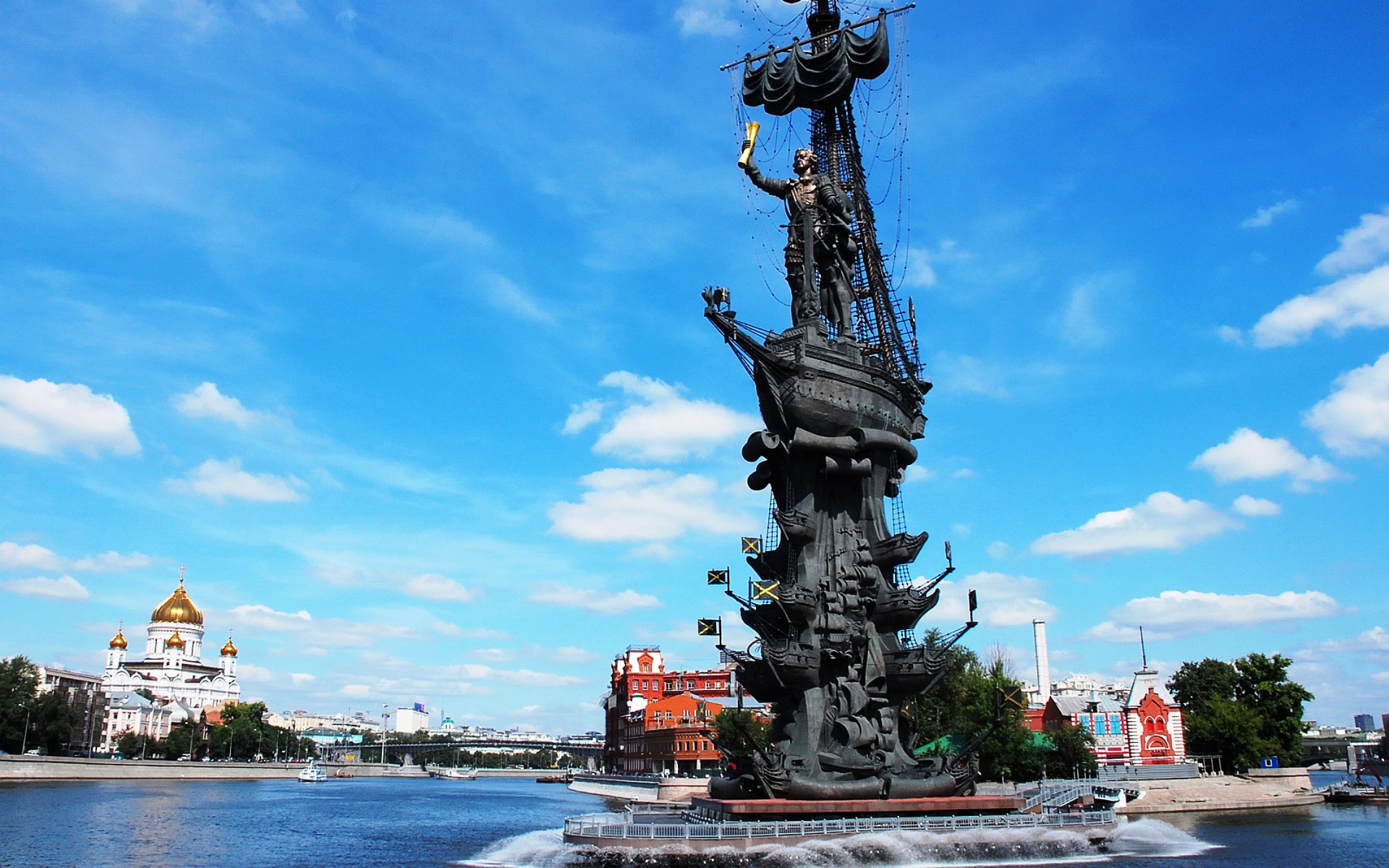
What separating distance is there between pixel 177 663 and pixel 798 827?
171 meters

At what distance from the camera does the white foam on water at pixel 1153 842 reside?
41062mm

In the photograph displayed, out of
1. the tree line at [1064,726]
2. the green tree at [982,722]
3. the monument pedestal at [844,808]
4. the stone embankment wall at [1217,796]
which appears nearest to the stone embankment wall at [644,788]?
the tree line at [1064,726]

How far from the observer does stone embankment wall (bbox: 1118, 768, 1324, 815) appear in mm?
67250

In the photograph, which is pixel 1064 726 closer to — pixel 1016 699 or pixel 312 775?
pixel 1016 699

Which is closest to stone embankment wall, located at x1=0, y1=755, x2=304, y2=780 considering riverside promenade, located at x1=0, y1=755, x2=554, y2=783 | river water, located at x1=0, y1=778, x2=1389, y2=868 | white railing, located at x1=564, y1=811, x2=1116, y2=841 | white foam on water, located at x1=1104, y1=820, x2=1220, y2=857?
riverside promenade, located at x1=0, y1=755, x2=554, y2=783

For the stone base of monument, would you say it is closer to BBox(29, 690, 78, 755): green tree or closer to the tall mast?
the tall mast

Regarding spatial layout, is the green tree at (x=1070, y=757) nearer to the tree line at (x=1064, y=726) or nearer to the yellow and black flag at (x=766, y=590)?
the tree line at (x=1064, y=726)

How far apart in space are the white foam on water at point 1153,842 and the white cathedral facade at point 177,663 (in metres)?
163

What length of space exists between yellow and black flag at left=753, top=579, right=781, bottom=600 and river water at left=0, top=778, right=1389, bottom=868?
1111 cm

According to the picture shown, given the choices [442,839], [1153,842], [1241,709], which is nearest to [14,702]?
[442,839]

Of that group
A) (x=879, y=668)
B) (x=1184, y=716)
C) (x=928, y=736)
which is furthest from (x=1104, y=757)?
(x=879, y=668)

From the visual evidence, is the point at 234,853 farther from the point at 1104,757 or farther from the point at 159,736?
the point at 159,736

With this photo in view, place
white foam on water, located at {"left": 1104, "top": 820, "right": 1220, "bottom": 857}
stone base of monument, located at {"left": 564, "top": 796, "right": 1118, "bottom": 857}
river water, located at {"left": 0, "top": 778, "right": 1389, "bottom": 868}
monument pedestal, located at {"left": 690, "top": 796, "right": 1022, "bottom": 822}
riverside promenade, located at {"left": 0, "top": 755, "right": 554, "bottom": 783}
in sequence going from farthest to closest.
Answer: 1. riverside promenade, located at {"left": 0, "top": 755, "right": 554, "bottom": 783}
2. white foam on water, located at {"left": 1104, "top": 820, "right": 1220, "bottom": 857}
3. monument pedestal, located at {"left": 690, "top": 796, "right": 1022, "bottom": 822}
4. river water, located at {"left": 0, "top": 778, "right": 1389, "bottom": 868}
5. stone base of monument, located at {"left": 564, "top": 796, "right": 1118, "bottom": 857}

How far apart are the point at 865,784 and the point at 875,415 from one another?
1692cm
